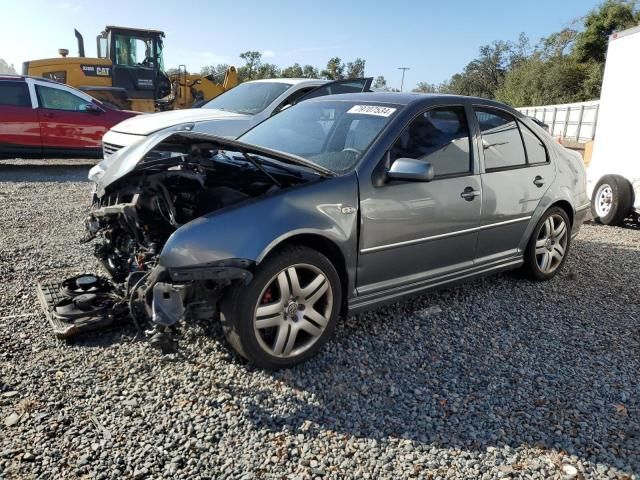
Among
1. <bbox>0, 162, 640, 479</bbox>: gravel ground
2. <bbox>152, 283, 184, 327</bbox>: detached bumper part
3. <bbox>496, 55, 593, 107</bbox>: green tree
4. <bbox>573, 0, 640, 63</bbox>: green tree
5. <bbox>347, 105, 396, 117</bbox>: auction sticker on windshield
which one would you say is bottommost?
<bbox>0, 162, 640, 479</bbox>: gravel ground

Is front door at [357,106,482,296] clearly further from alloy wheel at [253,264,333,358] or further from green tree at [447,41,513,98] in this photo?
green tree at [447,41,513,98]

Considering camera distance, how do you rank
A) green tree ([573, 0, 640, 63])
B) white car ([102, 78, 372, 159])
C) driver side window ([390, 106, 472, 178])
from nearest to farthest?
driver side window ([390, 106, 472, 178]), white car ([102, 78, 372, 159]), green tree ([573, 0, 640, 63])

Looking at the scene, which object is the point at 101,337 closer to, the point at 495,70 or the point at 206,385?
the point at 206,385

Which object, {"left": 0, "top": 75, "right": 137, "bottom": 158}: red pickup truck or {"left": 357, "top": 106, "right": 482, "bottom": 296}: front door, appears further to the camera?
{"left": 0, "top": 75, "right": 137, "bottom": 158}: red pickup truck

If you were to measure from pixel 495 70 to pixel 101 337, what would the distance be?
60015 mm

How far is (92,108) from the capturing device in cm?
1077

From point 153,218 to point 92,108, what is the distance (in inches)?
346

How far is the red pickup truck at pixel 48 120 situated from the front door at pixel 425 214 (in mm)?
8980

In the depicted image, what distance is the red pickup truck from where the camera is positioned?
10039mm

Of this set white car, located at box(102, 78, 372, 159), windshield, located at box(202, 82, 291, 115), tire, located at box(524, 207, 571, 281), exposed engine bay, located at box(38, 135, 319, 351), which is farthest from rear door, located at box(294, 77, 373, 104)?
exposed engine bay, located at box(38, 135, 319, 351)

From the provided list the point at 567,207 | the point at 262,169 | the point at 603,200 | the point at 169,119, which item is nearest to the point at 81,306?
the point at 262,169

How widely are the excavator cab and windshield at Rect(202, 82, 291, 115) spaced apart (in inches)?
305

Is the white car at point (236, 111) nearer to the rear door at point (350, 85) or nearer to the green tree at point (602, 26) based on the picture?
the rear door at point (350, 85)

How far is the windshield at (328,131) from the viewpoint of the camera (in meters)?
3.54
